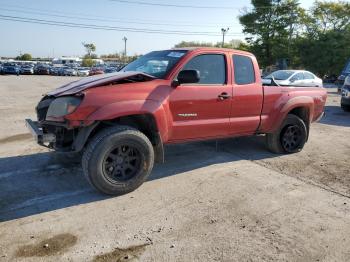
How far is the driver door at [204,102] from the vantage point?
507cm

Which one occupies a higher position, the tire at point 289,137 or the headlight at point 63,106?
the headlight at point 63,106

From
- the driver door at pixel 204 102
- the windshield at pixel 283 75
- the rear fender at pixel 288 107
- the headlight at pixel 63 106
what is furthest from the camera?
the windshield at pixel 283 75

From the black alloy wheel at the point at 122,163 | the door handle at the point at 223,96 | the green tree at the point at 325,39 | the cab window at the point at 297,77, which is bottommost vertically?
the black alloy wheel at the point at 122,163

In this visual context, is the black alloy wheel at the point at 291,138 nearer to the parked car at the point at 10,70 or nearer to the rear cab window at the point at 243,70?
the rear cab window at the point at 243,70

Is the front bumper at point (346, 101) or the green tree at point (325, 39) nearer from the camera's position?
the front bumper at point (346, 101)

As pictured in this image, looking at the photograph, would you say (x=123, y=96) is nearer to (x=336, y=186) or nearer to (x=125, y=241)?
(x=125, y=241)

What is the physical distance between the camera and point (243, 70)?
5.95 metres

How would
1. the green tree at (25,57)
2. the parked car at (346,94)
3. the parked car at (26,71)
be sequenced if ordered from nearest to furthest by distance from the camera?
the parked car at (346,94) < the parked car at (26,71) < the green tree at (25,57)

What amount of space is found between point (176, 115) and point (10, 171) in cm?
259

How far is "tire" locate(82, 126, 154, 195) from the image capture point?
4375 mm

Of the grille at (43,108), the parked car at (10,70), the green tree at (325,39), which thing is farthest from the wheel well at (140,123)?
the parked car at (10,70)

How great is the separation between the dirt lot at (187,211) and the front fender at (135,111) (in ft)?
2.81

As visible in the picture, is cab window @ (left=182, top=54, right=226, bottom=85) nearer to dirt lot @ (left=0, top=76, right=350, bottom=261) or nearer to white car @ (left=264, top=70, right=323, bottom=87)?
dirt lot @ (left=0, top=76, right=350, bottom=261)

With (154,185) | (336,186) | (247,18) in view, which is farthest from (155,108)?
(247,18)
